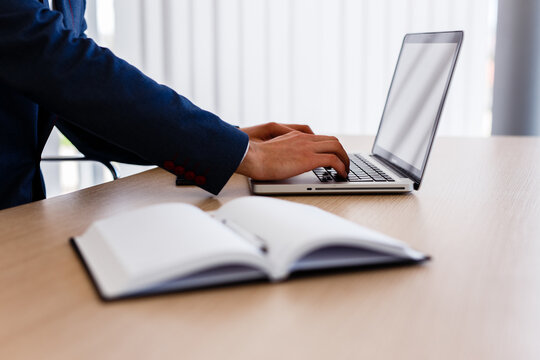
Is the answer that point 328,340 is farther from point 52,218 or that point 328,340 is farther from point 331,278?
point 52,218

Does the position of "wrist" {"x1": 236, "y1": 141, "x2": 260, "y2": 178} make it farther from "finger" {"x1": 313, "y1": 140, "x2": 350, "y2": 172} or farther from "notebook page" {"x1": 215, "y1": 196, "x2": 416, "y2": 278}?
"notebook page" {"x1": 215, "y1": 196, "x2": 416, "y2": 278}

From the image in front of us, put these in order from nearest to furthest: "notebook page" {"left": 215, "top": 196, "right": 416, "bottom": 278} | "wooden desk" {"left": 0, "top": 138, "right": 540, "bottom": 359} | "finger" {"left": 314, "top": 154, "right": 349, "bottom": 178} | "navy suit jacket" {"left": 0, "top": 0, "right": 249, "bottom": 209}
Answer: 1. "wooden desk" {"left": 0, "top": 138, "right": 540, "bottom": 359}
2. "notebook page" {"left": 215, "top": 196, "right": 416, "bottom": 278}
3. "navy suit jacket" {"left": 0, "top": 0, "right": 249, "bottom": 209}
4. "finger" {"left": 314, "top": 154, "right": 349, "bottom": 178}

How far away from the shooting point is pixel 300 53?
3168mm

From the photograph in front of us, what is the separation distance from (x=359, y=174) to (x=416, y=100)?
0.20 m

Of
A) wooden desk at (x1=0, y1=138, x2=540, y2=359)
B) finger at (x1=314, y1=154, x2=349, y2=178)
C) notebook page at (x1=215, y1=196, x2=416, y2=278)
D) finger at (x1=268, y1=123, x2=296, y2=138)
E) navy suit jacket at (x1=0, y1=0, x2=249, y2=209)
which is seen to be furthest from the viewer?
finger at (x1=268, y1=123, x2=296, y2=138)

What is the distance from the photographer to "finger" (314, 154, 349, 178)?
1088 mm

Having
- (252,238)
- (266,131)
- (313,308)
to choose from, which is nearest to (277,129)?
(266,131)

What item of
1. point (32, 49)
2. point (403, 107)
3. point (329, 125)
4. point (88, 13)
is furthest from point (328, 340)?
point (88, 13)

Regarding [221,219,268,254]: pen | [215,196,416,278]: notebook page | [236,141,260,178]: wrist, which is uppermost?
[215,196,416,278]: notebook page

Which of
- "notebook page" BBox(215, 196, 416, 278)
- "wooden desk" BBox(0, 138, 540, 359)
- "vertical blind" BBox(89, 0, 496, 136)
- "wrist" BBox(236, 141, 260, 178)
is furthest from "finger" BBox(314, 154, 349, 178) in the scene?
"vertical blind" BBox(89, 0, 496, 136)

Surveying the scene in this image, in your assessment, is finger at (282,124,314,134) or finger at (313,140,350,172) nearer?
finger at (313,140,350,172)

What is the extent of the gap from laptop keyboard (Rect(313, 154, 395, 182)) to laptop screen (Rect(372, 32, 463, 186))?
48 mm

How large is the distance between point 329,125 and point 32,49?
233cm

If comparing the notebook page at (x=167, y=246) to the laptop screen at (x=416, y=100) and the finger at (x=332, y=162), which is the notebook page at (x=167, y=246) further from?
the laptop screen at (x=416, y=100)
